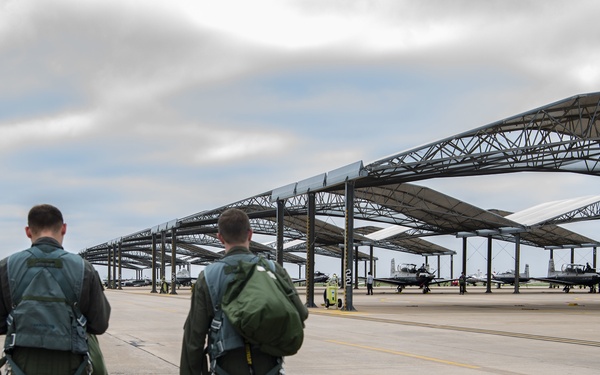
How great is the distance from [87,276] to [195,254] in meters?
102

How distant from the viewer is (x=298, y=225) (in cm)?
6094

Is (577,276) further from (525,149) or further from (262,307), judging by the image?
(262,307)

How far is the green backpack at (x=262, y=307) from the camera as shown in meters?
3.81

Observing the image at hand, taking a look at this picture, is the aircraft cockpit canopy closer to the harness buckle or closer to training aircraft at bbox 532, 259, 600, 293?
training aircraft at bbox 532, 259, 600, 293

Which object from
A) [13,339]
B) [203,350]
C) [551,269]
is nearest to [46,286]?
[13,339]

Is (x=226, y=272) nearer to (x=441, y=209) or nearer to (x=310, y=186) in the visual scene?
(x=310, y=186)

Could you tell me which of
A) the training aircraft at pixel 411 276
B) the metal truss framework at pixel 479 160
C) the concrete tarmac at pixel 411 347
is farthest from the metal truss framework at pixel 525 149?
the training aircraft at pixel 411 276

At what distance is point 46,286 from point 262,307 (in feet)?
4.67

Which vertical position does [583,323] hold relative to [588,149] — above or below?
below

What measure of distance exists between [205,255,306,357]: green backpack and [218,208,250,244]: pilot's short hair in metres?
0.24

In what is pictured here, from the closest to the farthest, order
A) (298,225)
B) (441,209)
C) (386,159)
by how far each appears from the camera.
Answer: (386,159), (441,209), (298,225)

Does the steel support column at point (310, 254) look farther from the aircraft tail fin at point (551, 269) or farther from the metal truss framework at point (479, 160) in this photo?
the aircraft tail fin at point (551, 269)

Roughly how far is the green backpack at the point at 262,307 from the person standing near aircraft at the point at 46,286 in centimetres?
80

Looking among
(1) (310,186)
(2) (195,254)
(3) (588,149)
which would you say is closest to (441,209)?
(1) (310,186)
